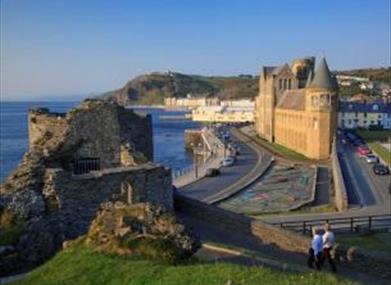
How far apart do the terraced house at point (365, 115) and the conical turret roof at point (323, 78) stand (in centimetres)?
4300

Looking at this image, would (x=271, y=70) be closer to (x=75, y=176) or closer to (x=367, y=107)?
(x=367, y=107)

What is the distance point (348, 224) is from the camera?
37.5 m

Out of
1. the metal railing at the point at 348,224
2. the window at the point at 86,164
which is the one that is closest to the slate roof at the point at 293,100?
the metal railing at the point at 348,224

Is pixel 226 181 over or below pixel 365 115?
below

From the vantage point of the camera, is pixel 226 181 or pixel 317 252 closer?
pixel 317 252

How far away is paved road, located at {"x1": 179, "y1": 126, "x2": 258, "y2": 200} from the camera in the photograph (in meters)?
58.1

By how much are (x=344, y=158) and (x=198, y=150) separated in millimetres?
40530

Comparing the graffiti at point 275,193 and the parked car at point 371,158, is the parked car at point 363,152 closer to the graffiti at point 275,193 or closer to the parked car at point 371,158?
the parked car at point 371,158

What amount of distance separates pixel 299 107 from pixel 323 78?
12876mm

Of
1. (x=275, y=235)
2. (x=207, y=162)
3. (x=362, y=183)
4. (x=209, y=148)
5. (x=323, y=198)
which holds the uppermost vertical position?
(x=275, y=235)

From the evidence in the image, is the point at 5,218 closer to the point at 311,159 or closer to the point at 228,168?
the point at 228,168

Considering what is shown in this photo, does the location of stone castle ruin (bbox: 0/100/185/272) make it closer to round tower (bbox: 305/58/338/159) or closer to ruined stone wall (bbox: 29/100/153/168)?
ruined stone wall (bbox: 29/100/153/168)

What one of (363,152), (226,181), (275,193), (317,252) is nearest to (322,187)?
(275,193)

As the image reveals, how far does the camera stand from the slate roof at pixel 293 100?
100 m
